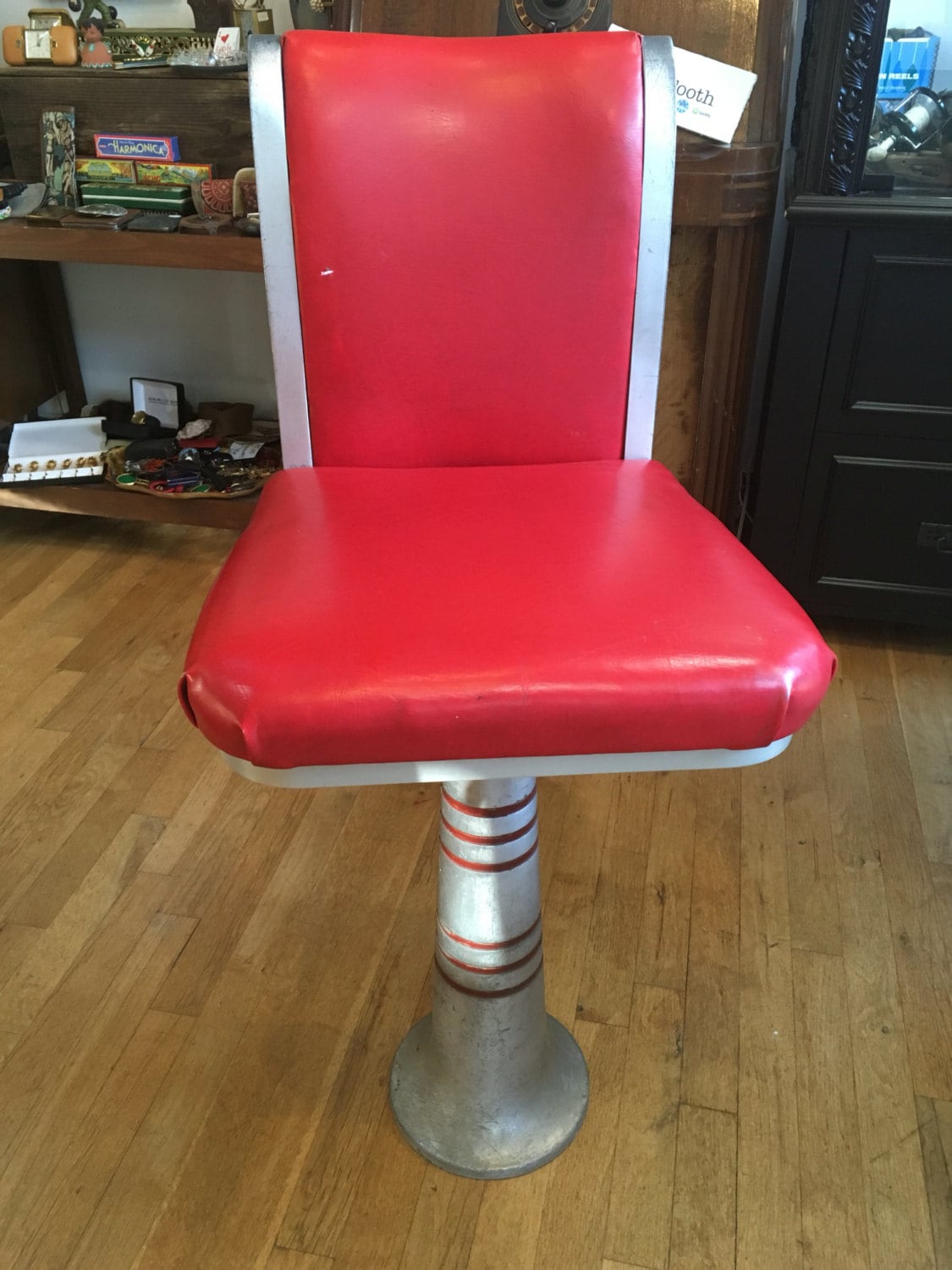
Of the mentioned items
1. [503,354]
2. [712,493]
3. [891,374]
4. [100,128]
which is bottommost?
[712,493]

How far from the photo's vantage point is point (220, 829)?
1341 mm

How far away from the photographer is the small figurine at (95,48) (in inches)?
71.1

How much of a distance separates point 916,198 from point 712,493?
21.3 inches

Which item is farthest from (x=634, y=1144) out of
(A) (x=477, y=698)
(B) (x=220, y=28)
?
(B) (x=220, y=28)

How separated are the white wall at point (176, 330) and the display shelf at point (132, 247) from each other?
0.46 meters

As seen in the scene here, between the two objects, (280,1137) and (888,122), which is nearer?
(280,1137)

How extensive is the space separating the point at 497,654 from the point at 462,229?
43 centimetres

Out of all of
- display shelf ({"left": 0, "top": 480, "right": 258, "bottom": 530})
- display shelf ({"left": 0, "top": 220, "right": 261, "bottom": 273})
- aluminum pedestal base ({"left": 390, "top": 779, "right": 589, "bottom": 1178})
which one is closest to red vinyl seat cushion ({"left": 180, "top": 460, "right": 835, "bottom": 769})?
aluminum pedestal base ({"left": 390, "top": 779, "right": 589, "bottom": 1178})

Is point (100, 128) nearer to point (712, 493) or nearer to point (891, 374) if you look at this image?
point (712, 493)

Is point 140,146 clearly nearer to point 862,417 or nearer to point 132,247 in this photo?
point 132,247

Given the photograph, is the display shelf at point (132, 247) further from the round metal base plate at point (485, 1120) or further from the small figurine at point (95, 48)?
the round metal base plate at point (485, 1120)

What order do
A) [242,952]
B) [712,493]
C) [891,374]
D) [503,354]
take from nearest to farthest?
[503,354] → [242,952] → [891,374] → [712,493]

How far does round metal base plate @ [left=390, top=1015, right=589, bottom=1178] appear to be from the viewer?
934 millimetres

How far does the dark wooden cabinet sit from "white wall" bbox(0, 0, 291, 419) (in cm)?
118
